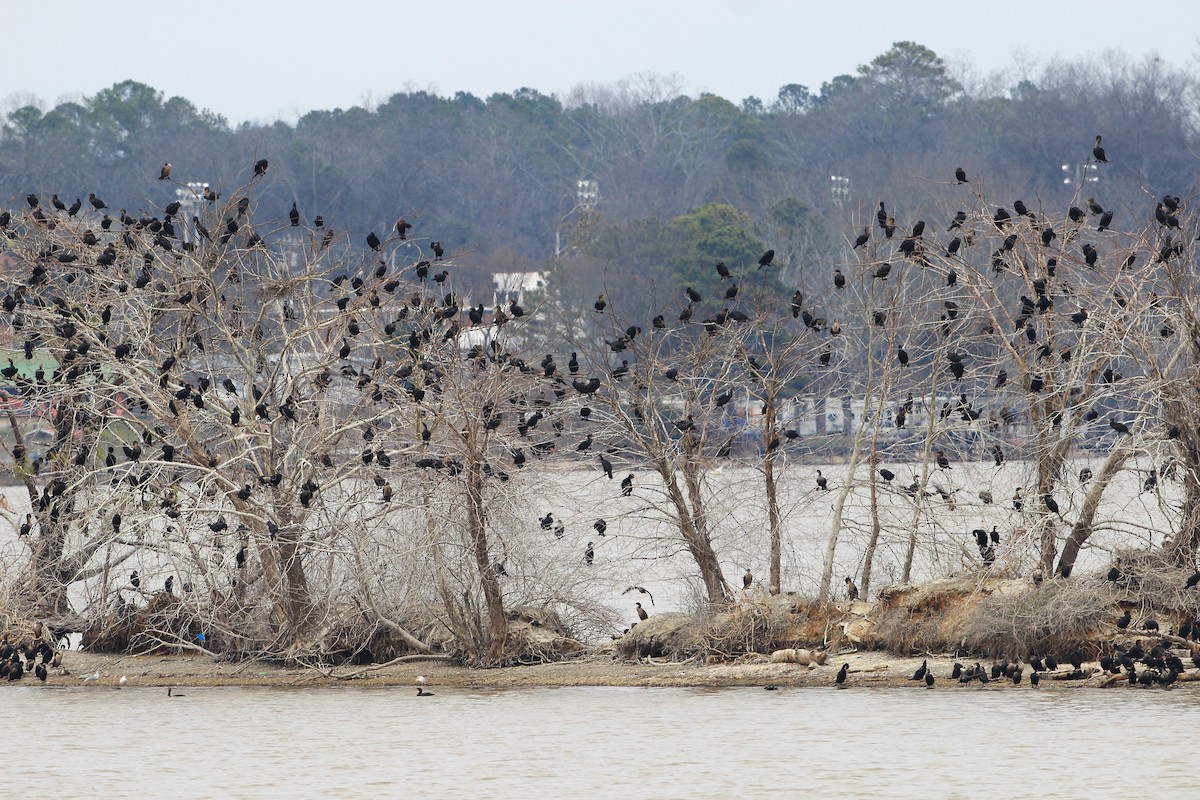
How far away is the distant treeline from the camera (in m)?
88.8

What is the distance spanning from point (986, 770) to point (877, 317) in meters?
6.80

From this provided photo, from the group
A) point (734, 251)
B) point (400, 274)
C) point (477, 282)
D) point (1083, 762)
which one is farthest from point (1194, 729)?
point (477, 282)

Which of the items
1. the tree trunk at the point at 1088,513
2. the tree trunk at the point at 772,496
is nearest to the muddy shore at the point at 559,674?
the tree trunk at the point at 772,496

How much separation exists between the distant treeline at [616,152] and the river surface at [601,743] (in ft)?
174

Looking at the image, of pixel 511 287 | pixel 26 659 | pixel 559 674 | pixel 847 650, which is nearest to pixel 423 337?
pixel 559 674

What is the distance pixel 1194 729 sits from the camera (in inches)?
682

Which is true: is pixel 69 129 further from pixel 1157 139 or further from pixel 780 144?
pixel 1157 139

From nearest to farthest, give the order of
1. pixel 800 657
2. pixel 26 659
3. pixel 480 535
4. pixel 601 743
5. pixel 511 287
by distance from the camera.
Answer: pixel 601 743, pixel 480 535, pixel 800 657, pixel 26 659, pixel 511 287

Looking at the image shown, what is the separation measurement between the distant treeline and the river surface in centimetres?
5293

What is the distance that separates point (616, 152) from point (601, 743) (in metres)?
101

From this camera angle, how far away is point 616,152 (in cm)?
11756

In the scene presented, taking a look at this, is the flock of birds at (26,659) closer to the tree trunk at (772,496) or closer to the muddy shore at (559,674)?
the muddy shore at (559,674)

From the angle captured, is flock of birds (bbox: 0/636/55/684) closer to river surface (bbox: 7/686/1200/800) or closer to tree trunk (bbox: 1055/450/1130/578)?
river surface (bbox: 7/686/1200/800)

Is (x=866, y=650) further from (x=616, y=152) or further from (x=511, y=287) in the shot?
Result: (x=616, y=152)
